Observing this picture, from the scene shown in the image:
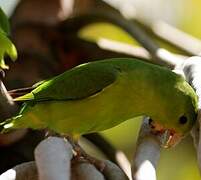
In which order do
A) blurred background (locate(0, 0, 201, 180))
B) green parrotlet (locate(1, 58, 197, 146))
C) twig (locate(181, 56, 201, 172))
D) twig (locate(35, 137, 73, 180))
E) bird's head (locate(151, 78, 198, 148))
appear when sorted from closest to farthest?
twig (locate(35, 137, 73, 180))
twig (locate(181, 56, 201, 172))
bird's head (locate(151, 78, 198, 148))
green parrotlet (locate(1, 58, 197, 146))
blurred background (locate(0, 0, 201, 180))

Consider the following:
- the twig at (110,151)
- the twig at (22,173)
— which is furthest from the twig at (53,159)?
the twig at (110,151)

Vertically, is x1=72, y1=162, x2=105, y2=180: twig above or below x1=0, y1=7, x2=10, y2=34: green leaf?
below

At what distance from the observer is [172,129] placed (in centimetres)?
150

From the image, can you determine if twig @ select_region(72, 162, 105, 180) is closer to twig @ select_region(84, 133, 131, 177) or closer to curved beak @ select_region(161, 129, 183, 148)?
curved beak @ select_region(161, 129, 183, 148)

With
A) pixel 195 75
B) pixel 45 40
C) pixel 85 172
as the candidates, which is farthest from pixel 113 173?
pixel 45 40

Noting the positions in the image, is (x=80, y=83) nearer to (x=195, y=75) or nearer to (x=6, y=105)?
(x=6, y=105)

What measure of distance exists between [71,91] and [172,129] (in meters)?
0.26

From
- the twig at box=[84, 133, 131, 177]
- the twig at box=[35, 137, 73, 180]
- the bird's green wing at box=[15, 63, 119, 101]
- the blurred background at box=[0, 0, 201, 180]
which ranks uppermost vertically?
the twig at box=[35, 137, 73, 180]

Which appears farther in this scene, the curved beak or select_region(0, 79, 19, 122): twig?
the curved beak

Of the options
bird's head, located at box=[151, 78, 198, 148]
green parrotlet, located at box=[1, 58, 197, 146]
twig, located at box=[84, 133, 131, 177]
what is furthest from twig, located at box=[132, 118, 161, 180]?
twig, located at box=[84, 133, 131, 177]

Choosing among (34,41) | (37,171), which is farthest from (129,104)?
(34,41)

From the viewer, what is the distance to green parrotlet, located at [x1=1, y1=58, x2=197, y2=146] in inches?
60.7

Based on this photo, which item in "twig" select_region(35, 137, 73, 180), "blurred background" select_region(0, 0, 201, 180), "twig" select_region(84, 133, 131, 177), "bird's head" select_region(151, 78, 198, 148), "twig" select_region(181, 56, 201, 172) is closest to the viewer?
"twig" select_region(35, 137, 73, 180)

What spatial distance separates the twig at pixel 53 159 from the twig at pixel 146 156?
0.11 m
